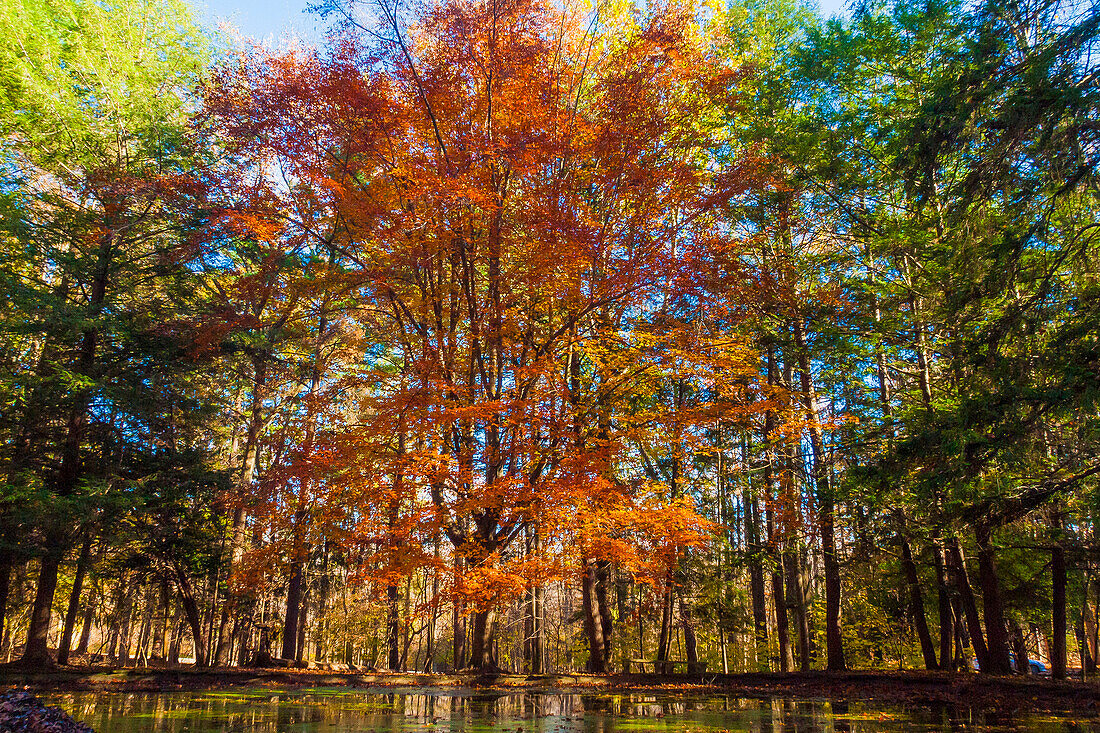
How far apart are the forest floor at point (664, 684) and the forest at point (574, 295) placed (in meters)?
1.06

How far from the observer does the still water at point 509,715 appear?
591cm

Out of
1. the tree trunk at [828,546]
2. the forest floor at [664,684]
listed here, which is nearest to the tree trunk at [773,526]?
the tree trunk at [828,546]

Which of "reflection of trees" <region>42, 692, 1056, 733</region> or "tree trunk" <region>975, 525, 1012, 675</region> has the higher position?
"tree trunk" <region>975, 525, 1012, 675</region>

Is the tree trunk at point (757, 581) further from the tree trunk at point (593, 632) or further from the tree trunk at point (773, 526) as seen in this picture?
the tree trunk at point (593, 632)

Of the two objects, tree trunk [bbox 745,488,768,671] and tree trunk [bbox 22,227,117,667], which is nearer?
tree trunk [bbox 22,227,117,667]

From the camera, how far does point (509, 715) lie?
736 centimetres

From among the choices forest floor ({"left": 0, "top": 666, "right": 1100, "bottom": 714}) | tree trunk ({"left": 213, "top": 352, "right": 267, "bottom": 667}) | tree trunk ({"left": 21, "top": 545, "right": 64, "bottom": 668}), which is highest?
tree trunk ({"left": 213, "top": 352, "right": 267, "bottom": 667})

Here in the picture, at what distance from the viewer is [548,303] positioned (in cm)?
1177

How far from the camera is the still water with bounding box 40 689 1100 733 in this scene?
19.4ft

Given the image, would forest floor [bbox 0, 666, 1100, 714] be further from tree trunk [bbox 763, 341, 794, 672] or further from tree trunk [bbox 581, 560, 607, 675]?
tree trunk [bbox 763, 341, 794, 672]

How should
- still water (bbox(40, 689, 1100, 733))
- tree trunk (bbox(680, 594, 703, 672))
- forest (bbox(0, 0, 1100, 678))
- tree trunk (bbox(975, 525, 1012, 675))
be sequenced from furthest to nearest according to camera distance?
tree trunk (bbox(680, 594, 703, 672)), tree trunk (bbox(975, 525, 1012, 675)), forest (bbox(0, 0, 1100, 678)), still water (bbox(40, 689, 1100, 733))

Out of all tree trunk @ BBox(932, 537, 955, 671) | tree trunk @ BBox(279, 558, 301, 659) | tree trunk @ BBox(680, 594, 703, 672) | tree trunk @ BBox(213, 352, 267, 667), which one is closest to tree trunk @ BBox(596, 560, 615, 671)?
tree trunk @ BBox(680, 594, 703, 672)

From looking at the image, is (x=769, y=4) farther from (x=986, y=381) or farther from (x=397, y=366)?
(x=397, y=366)

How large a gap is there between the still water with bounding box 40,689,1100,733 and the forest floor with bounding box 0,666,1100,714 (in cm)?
94
